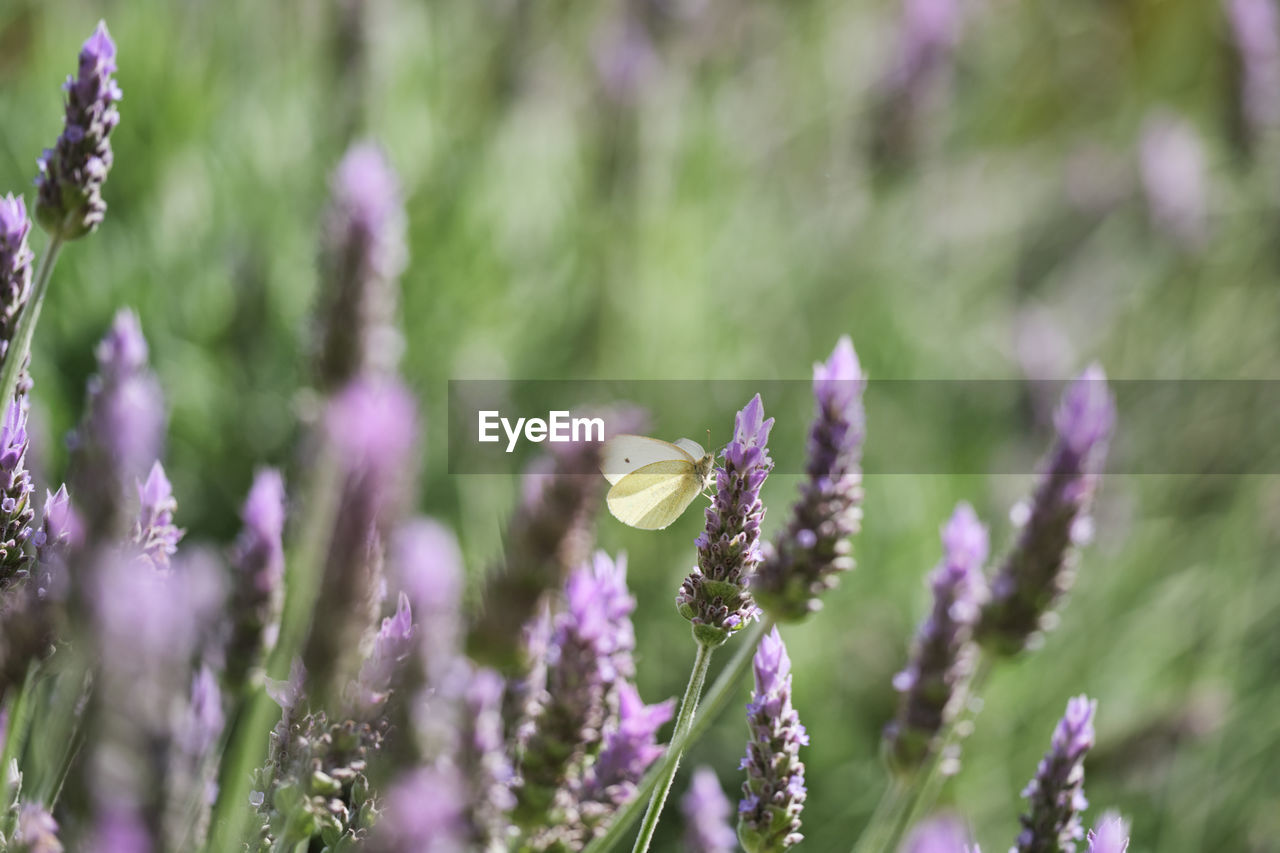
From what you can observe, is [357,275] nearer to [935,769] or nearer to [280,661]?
[280,661]

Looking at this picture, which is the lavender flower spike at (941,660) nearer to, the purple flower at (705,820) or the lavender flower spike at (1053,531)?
the lavender flower spike at (1053,531)

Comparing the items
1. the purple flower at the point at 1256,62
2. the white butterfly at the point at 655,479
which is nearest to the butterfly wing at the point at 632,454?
the white butterfly at the point at 655,479

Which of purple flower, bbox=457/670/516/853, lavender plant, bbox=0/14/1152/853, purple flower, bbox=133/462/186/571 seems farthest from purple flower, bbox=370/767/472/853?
purple flower, bbox=133/462/186/571

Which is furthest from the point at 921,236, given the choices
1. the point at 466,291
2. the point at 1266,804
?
the point at 1266,804

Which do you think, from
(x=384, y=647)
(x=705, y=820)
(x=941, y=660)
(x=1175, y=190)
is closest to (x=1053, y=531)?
(x=941, y=660)

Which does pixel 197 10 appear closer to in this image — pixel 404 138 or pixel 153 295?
pixel 404 138

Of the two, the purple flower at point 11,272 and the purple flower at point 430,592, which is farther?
the purple flower at point 11,272
